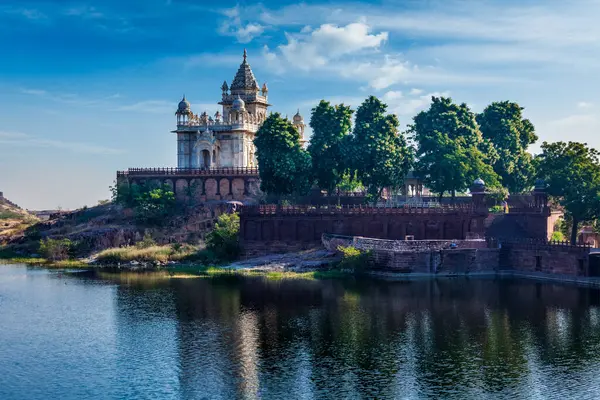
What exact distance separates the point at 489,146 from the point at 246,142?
1425 inches

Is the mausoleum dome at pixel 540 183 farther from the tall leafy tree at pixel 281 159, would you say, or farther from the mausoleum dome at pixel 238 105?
the mausoleum dome at pixel 238 105

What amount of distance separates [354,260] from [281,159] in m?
20.5

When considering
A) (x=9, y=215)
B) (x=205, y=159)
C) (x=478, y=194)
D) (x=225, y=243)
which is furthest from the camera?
(x=9, y=215)

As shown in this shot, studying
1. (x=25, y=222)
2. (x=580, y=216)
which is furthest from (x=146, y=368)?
(x=25, y=222)

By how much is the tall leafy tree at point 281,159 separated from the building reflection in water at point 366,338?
22.6 m

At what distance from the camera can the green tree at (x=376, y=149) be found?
93.0 meters

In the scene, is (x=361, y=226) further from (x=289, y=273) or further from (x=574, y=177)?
(x=574, y=177)

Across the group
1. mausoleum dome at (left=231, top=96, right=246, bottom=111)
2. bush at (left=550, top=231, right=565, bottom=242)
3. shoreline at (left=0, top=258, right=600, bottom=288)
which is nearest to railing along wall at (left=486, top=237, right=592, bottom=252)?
shoreline at (left=0, top=258, right=600, bottom=288)

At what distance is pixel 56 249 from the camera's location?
324ft

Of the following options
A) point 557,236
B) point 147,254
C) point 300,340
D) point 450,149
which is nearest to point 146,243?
point 147,254

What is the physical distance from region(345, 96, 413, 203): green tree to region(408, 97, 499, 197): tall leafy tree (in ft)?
10.8

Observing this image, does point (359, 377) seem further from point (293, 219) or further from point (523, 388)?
point (293, 219)

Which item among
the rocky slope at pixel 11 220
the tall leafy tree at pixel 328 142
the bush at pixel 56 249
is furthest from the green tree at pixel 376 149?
the rocky slope at pixel 11 220

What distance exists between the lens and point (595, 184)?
268 ft
